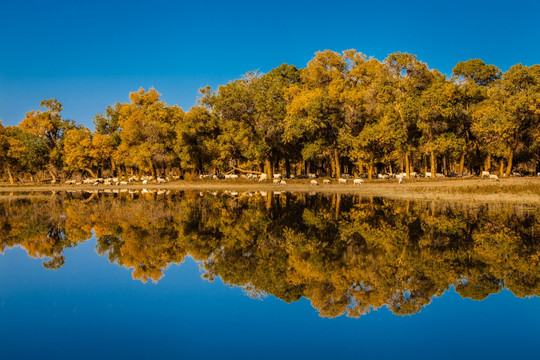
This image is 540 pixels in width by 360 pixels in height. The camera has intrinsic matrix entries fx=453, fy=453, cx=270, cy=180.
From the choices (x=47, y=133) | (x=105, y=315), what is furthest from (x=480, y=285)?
(x=47, y=133)

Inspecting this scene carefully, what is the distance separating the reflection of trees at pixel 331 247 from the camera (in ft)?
34.8

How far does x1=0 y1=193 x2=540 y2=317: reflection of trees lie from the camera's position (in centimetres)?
1062

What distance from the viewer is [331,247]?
601 inches

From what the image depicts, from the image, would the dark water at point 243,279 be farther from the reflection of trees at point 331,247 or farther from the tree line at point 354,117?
the tree line at point 354,117

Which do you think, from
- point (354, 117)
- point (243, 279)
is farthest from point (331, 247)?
point (354, 117)

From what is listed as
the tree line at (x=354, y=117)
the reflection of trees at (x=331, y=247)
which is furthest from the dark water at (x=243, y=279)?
the tree line at (x=354, y=117)

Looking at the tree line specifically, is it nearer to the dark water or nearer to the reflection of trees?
the reflection of trees

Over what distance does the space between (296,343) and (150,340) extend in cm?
259

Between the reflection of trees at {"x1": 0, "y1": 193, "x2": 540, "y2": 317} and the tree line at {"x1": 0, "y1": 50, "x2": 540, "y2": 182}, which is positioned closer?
the reflection of trees at {"x1": 0, "y1": 193, "x2": 540, "y2": 317}

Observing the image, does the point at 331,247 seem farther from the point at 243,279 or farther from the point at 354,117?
the point at 354,117

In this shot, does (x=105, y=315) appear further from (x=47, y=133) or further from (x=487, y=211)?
(x=47, y=133)

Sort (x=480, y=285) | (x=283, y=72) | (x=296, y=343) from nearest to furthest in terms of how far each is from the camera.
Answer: (x=296, y=343) < (x=480, y=285) < (x=283, y=72)

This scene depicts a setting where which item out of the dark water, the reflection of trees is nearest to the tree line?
the reflection of trees

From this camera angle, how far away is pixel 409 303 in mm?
9680
